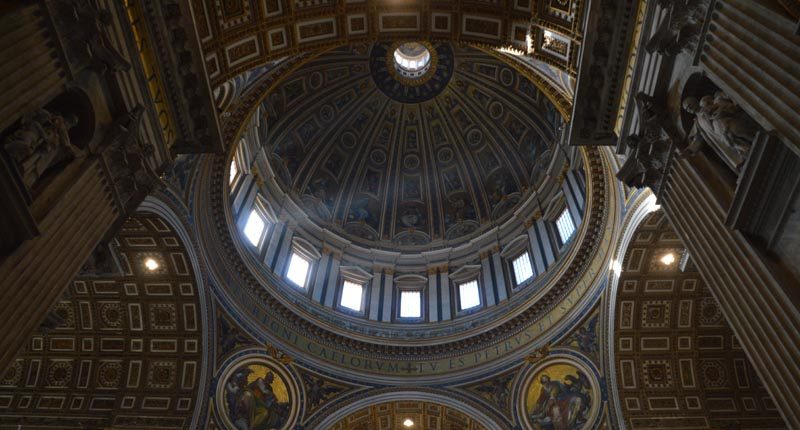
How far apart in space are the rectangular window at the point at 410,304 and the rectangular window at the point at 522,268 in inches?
168

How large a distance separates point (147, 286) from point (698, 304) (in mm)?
15959

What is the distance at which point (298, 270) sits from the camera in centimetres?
2345

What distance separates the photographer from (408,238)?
27953mm

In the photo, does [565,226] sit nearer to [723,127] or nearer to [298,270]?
[298,270]

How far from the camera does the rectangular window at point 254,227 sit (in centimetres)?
2129

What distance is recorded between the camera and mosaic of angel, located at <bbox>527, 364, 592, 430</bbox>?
17.7 m

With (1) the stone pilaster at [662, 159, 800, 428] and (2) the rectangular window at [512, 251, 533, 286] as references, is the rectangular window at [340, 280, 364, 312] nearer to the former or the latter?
(2) the rectangular window at [512, 251, 533, 286]

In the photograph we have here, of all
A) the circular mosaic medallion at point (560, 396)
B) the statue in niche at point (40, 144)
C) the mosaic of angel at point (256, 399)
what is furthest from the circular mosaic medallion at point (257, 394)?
the statue in niche at point (40, 144)

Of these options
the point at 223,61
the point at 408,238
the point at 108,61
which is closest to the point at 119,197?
the point at 108,61

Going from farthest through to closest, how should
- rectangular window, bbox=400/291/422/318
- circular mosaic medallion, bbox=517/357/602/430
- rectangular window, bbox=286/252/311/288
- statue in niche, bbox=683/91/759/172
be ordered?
rectangular window, bbox=400/291/422/318, rectangular window, bbox=286/252/311/288, circular mosaic medallion, bbox=517/357/602/430, statue in niche, bbox=683/91/759/172

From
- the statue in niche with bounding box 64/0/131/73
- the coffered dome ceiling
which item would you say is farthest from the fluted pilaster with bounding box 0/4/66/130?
the coffered dome ceiling

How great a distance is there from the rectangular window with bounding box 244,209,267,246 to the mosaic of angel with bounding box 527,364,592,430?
37.2 feet

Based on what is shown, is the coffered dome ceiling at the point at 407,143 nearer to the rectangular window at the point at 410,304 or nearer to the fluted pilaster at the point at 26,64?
the rectangular window at the point at 410,304

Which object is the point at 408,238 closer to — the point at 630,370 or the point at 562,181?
the point at 562,181
